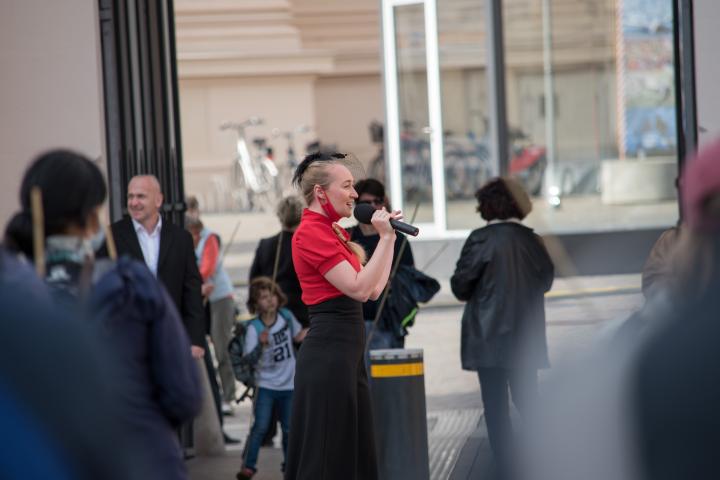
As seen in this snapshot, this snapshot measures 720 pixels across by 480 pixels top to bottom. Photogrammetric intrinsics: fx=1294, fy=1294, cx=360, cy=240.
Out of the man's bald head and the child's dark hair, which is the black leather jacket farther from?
the man's bald head

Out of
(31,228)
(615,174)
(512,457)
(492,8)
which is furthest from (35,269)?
(615,174)

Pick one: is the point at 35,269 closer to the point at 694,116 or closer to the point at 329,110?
the point at 694,116

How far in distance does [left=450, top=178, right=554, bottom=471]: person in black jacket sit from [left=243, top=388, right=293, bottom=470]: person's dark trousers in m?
1.11

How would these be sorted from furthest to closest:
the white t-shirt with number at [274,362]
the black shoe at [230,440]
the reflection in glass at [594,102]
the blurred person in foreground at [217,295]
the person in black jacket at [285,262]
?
1. the reflection in glass at [594,102]
2. the blurred person in foreground at [217,295]
3. the black shoe at [230,440]
4. the person in black jacket at [285,262]
5. the white t-shirt with number at [274,362]

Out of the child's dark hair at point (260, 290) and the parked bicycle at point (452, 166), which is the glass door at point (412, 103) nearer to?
the parked bicycle at point (452, 166)

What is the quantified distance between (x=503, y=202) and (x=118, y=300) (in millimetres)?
4229

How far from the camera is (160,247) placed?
268 inches

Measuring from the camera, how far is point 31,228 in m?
3.14

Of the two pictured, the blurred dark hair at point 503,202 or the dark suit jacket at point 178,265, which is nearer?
the dark suit jacket at point 178,265

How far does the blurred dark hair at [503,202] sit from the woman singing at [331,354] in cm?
198

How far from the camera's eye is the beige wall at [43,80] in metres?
7.08

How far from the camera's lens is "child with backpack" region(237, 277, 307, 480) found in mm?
7363

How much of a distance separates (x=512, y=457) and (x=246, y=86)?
24.8 meters

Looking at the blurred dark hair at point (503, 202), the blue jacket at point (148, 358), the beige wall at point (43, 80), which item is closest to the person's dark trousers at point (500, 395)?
the blurred dark hair at point (503, 202)
